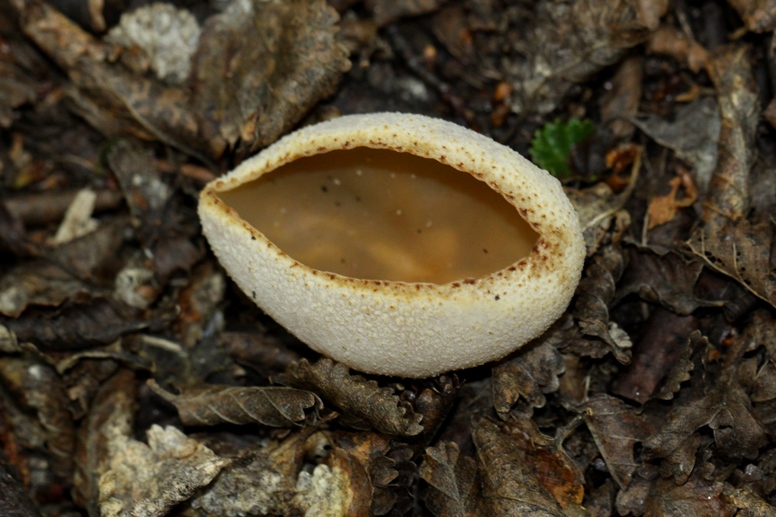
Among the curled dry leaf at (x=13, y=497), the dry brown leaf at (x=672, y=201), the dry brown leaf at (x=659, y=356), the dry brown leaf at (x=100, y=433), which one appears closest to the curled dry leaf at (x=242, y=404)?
the dry brown leaf at (x=100, y=433)

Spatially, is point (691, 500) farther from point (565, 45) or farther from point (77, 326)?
point (77, 326)

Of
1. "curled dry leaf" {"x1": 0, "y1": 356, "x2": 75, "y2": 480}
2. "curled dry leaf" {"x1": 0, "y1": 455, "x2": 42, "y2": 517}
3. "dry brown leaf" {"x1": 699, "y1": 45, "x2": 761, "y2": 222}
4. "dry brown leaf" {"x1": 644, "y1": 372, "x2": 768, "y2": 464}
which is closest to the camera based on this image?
"dry brown leaf" {"x1": 644, "y1": 372, "x2": 768, "y2": 464}

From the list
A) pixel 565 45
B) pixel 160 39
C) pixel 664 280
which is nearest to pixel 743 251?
pixel 664 280

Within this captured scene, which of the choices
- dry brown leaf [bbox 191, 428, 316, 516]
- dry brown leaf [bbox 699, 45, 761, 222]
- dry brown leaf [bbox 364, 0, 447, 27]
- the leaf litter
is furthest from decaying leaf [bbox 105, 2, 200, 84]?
dry brown leaf [bbox 699, 45, 761, 222]

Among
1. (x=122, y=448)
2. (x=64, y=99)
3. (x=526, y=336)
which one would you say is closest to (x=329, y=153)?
(x=526, y=336)

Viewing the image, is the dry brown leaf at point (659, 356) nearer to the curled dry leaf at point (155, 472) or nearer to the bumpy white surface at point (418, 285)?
the bumpy white surface at point (418, 285)

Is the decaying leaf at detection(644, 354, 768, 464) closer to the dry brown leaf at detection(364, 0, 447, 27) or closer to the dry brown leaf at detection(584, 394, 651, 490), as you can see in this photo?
the dry brown leaf at detection(584, 394, 651, 490)

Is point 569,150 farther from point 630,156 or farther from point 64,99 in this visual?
point 64,99
